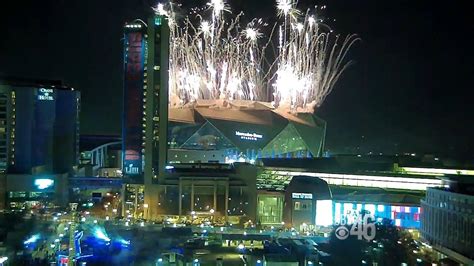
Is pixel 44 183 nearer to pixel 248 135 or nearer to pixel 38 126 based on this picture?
pixel 38 126

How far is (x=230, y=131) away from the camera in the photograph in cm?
2323

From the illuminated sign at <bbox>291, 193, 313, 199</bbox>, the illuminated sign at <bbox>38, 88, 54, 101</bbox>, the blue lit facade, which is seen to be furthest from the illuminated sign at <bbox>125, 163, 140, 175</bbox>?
the blue lit facade

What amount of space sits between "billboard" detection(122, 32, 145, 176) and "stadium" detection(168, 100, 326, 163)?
461 cm

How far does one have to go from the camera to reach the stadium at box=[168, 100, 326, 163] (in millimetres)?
22891

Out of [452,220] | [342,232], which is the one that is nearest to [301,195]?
[342,232]

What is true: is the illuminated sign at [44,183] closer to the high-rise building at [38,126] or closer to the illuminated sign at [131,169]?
the high-rise building at [38,126]

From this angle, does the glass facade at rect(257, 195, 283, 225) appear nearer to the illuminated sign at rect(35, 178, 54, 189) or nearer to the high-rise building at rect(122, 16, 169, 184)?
the high-rise building at rect(122, 16, 169, 184)

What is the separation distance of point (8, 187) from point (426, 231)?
11.7m

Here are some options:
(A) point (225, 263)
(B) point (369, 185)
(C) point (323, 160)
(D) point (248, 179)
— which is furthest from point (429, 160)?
(A) point (225, 263)

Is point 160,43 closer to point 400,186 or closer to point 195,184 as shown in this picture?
point 195,184

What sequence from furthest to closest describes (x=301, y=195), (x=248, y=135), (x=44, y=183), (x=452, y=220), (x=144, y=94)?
(x=248, y=135) → (x=44, y=183) → (x=144, y=94) → (x=301, y=195) → (x=452, y=220)

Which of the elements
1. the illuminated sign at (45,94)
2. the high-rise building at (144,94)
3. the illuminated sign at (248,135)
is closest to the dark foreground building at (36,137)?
the illuminated sign at (45,94)

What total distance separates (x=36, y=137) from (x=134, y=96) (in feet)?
16.3

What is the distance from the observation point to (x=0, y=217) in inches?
529
